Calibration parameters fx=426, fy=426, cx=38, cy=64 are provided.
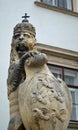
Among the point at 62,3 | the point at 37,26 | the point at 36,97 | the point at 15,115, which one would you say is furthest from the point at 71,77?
the point at 36,97

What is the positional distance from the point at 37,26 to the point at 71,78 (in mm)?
1233

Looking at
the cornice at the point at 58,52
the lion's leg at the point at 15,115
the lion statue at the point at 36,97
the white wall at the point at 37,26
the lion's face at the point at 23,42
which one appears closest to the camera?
the lion statue at the point at 36,97

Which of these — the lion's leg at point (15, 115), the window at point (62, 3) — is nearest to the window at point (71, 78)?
the window at point (62, 3)

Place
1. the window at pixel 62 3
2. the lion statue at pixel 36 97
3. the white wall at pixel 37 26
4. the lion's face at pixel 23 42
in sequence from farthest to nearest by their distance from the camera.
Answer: the window at pixel 62 3
the white wall at pixel 37 26
the lion's face at pixel 23 42
the lion statue at pixel 36 97

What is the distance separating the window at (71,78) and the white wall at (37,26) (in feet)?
1.59

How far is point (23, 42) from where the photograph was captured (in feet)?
16.4

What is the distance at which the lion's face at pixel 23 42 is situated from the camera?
500cm

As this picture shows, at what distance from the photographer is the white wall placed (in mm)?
7405

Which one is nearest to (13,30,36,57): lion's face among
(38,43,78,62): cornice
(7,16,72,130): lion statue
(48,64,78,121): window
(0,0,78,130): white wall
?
(7,16,72,130): lion statue

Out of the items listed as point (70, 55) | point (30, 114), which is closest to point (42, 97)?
point (30, 114)

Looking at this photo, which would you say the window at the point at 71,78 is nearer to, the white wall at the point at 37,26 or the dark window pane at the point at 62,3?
the white wall at the point at 37,26

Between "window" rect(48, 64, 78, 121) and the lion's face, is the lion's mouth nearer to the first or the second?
the lion's face

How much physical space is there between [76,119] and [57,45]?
1.51 metres

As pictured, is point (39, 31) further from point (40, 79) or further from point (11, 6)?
point (40, 79)
